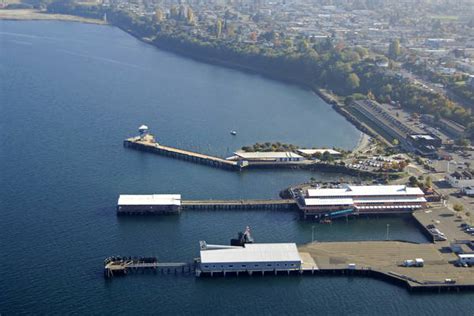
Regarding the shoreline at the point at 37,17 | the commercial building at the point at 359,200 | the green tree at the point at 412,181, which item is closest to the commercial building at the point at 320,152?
the green tree at the point at 412,181

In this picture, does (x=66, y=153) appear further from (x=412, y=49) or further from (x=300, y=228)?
(x=412, y=49)

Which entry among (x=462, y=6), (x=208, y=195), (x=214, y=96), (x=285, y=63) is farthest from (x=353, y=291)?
(x=462, y=6)

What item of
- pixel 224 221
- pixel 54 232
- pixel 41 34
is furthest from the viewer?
pixel 41 34

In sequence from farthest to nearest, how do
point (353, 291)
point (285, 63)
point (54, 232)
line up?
point (285, 63) → point (54, 232) → point (353, 291)

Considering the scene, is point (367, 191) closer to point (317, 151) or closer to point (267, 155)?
point (317, 151)

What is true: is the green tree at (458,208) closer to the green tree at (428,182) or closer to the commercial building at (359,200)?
the commercial building at (359,200)

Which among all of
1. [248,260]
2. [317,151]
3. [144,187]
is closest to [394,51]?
[317,151]
